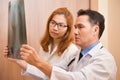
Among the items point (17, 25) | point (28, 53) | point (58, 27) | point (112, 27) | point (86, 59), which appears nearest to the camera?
point (28, 53)

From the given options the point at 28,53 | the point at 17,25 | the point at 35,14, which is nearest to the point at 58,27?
the point at 17,25

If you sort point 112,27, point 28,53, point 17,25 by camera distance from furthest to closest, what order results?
point 112,27, point 17,25, point 28,53

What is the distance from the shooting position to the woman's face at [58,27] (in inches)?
66.0

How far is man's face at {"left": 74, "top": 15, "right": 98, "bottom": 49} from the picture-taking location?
1402 millimetres

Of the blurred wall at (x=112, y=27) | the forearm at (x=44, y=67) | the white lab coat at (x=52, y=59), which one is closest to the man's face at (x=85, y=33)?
the white lab coat at (x=52, y=59)

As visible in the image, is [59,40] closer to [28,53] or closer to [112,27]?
[28,53]

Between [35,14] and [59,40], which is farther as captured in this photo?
[35,14]

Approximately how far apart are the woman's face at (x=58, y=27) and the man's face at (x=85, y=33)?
274mm

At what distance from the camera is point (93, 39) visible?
1.41 meters

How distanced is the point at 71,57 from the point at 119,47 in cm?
90

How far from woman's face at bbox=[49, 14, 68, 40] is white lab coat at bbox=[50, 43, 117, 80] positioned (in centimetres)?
37

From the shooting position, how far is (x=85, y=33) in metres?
1.41

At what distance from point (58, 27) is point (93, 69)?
1.77ft

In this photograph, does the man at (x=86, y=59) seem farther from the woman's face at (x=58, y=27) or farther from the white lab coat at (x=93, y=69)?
the woman's face at (x=58, y=27)
